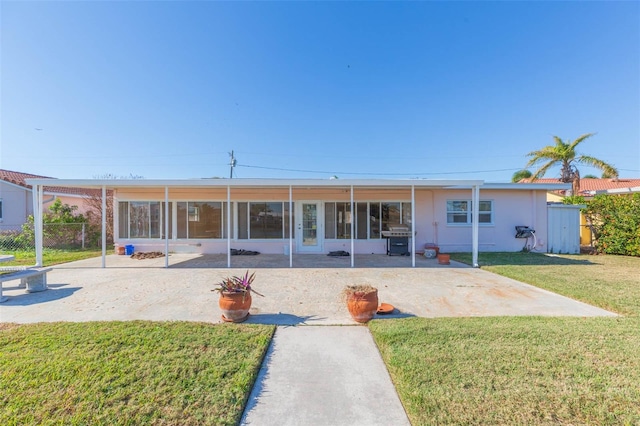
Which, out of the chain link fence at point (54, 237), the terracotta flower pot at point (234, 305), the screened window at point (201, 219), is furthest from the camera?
the chain link fence at point (54, 237)

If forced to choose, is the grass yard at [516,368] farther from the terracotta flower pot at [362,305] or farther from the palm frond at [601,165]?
the palm frond at [601,165]

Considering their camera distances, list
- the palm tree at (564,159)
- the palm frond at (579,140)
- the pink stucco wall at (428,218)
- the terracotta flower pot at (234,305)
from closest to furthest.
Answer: the terracotta flower pot at (234,305)
the pink stucco wall at (428,218)
the palm frond at (579,140)
the palm tree at (564,159)

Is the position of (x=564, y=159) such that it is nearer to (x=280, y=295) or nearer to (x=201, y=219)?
(x=280, y=295)

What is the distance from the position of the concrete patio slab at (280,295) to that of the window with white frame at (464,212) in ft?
11.9

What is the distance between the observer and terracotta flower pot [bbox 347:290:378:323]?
4016 mm

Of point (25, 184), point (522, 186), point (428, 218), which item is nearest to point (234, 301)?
point (428, 218)

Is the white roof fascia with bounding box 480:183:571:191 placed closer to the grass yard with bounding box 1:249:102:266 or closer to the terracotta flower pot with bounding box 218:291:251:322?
the terracotta flower pot with bounding box 218:291:251:322

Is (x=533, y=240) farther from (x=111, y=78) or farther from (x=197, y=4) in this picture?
(x=111, y=78)

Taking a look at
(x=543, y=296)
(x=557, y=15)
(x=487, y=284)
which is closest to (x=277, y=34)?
(x=557, y=15)

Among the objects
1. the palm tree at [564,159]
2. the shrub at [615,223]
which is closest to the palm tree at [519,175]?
the palm tree at [564,159]

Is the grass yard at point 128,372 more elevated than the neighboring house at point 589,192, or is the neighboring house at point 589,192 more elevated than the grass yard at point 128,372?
the neighboring house at point 589,192

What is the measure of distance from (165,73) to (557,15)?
14775mm

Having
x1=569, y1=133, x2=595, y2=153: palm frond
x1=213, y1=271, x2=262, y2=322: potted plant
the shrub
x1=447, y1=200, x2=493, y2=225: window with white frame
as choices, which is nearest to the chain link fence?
x1=213, y1=271, x2=262, y2=322: potted plant

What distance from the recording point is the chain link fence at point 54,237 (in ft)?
37.1
